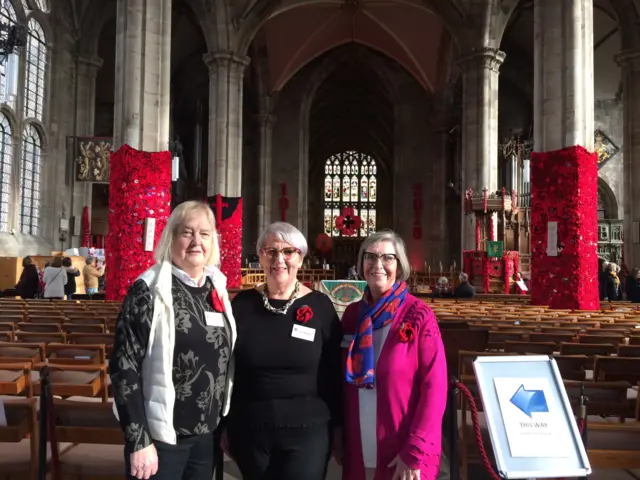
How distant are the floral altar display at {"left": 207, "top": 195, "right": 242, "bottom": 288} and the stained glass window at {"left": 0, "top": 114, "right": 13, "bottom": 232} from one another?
6.75 m

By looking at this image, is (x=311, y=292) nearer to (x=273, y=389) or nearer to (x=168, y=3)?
(x=273, y=389)

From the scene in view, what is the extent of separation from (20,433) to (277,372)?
1.27 m

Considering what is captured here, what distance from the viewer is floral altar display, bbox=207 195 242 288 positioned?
19.2 metres

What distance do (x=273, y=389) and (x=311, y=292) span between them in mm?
434

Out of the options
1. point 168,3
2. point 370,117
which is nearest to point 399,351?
point 168,3

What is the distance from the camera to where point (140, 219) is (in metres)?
11.5

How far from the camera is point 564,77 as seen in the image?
11633mm

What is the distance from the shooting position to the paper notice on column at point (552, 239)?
11156mm

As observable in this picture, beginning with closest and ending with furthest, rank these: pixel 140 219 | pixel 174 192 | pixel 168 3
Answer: pixel 140 219 → pixel 168 3 → pixel 174 192

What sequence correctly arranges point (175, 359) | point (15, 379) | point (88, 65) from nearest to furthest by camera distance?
1. point (175, 359)
2. point (15, 379)
3. point (88, 65)

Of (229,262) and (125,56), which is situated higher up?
(125,56)

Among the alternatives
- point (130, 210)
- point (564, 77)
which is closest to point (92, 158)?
point (130, 210)

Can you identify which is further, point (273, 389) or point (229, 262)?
point (229, 262)

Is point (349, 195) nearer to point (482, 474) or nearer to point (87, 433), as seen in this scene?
point (482, 474)
